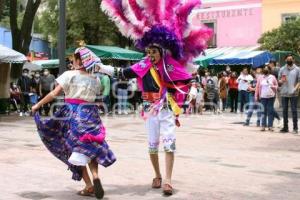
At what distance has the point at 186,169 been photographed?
8203mm

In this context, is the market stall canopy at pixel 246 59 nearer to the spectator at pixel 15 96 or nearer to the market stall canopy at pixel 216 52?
the market stall canopy at pixel 216 52

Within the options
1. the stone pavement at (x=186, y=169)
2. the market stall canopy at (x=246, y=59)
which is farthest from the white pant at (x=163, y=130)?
the market stall canopy at (x=246, y=59)

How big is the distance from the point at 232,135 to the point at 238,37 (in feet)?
71.9

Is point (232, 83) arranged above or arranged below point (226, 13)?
below

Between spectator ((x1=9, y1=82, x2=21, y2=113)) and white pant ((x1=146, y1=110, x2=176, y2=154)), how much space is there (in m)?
13.5

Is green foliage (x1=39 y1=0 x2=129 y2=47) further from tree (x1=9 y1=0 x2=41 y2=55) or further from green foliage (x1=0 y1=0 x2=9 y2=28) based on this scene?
tree (x1=9 y1=0 x2=41 y2=55)

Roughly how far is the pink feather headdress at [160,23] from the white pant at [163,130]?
2.54 ft

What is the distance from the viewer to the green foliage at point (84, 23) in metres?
36.8

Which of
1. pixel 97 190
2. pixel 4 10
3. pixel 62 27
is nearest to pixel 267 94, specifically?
pixel 62 27

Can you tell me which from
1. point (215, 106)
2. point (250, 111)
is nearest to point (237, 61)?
point (215, 106)

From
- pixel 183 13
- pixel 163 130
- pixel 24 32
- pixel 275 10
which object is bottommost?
pixel 163 130

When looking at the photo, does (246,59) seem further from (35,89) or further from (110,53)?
(35,89)

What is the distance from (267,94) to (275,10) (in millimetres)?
19549

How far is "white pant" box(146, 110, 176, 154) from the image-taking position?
6.64m
